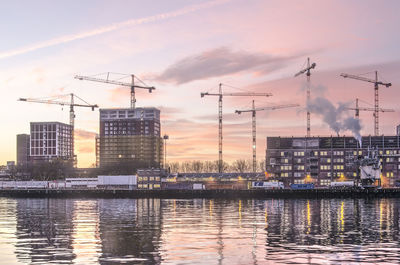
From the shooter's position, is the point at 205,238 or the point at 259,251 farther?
the point at 205,238

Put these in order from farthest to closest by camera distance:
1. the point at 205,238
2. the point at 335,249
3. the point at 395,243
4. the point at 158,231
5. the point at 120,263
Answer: the point at 158,231
the point at 205,238
the point at 395,243
the point at 335,249
the point at 120,263

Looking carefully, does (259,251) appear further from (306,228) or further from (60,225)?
(60,225)

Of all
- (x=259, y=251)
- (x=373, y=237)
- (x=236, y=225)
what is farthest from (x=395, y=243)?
(x=236, y=225)

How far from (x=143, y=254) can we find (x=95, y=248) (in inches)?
239

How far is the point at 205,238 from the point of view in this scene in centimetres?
5753

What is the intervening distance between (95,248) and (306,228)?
1176 inches

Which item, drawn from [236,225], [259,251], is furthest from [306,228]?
[259,251]

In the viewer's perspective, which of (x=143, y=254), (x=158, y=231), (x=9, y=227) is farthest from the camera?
(x=9, y=227)

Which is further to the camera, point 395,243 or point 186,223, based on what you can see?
point 186,223

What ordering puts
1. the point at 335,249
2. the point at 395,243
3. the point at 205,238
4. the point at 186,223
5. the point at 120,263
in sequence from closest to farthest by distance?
the point at 120,263
the point at 335,249
the point at 395,243
the point at 205,238
the point at 186,223

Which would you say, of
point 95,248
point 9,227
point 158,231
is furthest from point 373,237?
point 9,227

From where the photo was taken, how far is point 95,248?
4969cm

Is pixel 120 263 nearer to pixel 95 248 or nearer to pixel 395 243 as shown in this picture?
pixel 95 248

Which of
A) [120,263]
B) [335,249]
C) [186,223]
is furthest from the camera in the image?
[186,223]
